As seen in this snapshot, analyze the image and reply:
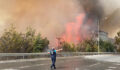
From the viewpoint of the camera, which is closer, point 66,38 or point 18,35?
point 18,35

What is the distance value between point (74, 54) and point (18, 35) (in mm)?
25147

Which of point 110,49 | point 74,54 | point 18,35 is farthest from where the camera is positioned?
point 110,49

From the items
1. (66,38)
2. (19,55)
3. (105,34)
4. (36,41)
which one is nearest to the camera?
(19,55)

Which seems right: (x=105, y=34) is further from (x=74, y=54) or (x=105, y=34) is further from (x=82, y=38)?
(x=74, y=54)

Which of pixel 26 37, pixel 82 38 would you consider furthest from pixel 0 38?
Answer: pixel 82 38

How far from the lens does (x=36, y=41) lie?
69.4m

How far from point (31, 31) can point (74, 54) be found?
1226 inches

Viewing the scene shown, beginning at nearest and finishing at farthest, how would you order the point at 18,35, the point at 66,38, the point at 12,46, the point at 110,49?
the point at 12,46
the point at 18,35
the point at 66,38
the point at 110,49

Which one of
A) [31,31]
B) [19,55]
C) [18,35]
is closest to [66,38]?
[31,31]

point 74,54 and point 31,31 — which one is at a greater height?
point 31,31

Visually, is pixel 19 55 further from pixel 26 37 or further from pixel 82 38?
pixel 82 38

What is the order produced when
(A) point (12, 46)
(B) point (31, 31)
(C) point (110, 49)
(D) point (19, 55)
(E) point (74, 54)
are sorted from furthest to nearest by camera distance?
(C) point (110, 49) < (B) point (31, 31) < (A) point (12, 46) < (E) point (74, 54) < (D) point (19, 55)

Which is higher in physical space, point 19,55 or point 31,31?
point 31,31

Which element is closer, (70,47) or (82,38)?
(70,47)
